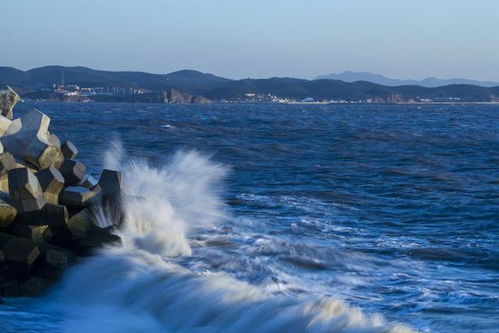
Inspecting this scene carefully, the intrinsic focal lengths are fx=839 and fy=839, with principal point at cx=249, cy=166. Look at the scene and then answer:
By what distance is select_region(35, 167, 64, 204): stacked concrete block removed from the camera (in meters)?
9.38

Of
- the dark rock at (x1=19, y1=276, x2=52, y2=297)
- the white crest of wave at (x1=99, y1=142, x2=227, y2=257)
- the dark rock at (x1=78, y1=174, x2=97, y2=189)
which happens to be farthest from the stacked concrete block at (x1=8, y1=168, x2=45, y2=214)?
the dark rock at (x1=78, y1=174, x2=97, y2=189)

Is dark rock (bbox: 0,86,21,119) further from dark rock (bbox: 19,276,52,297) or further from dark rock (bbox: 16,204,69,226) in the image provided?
dark rock (bbox: 19,276,52,297)

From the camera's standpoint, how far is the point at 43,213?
876 centimetres

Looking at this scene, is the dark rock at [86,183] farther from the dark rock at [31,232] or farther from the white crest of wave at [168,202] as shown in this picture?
the dark rock at [31,232]

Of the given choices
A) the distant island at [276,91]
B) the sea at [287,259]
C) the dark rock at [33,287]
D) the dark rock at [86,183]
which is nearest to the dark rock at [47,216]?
the sea at [287,259]

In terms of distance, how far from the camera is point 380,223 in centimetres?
1265

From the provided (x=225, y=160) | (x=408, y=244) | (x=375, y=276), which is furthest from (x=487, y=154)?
(x=375, y=276)

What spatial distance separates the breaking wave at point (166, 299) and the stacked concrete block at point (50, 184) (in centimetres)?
66

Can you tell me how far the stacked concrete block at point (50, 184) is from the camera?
9.38 meters

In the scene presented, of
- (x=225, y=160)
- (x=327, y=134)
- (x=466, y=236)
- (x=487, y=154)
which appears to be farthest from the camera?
(x=327, y=134)

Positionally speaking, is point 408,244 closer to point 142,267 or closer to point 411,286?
point 411,286

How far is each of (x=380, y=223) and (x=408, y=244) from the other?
5.87 ft

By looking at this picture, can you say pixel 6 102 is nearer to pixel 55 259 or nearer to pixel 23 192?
pixel 23 192

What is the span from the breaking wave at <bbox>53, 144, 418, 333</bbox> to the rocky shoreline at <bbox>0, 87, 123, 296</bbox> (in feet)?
0.66
